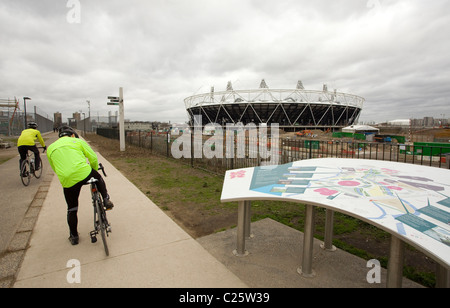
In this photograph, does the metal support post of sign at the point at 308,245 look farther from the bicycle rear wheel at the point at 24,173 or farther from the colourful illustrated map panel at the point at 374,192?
the bicycle rear wheel at the point at 24,173

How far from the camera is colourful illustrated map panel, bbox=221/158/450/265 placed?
2.09 meters

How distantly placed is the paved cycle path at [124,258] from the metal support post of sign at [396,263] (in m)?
1.56

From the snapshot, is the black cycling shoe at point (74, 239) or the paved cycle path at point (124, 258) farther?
the black cycling shoe at point (74, 239)

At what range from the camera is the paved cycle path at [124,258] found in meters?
2.94

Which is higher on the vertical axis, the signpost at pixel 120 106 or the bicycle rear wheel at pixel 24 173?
the signpost at pixel 120 106

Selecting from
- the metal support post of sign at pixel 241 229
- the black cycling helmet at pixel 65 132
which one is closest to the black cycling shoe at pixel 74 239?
the black cycling helmet at pixel 65 132

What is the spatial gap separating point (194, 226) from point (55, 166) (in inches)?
97.9

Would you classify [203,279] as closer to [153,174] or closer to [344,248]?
[344,248]

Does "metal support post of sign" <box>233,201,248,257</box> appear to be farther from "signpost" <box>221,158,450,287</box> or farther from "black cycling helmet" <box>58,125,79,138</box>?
"black cycling helmet" <box>58,125,79,138</box>

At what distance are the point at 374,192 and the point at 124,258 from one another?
11.0ft

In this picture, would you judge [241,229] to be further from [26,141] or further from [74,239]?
[26,141]

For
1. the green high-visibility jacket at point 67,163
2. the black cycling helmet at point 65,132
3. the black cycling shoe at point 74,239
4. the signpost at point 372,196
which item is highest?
the black cycling helmet at point 65,132

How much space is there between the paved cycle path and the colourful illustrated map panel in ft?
3.30

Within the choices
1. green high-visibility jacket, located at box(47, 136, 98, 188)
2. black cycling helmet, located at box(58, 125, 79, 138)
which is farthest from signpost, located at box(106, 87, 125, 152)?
green high-visibility jacket, located at box(47, 136, 98, 188)
